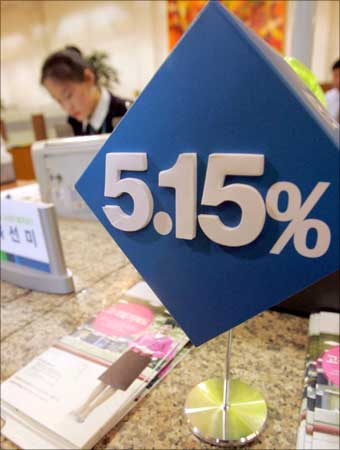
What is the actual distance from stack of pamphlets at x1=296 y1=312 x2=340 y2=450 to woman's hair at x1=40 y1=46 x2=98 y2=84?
1.46m

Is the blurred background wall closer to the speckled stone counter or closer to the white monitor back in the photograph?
the white monitor back

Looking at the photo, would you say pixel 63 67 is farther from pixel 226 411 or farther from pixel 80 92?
pixel 226 411

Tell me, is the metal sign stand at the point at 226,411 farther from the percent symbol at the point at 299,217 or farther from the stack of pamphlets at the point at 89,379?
the percent symbol at the point at 299,217

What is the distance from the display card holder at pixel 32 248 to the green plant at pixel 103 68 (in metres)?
4.01

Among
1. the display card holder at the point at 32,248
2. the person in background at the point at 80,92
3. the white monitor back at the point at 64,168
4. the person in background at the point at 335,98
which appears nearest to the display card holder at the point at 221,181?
the display card holder at the point at 32,248

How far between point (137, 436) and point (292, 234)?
362mm

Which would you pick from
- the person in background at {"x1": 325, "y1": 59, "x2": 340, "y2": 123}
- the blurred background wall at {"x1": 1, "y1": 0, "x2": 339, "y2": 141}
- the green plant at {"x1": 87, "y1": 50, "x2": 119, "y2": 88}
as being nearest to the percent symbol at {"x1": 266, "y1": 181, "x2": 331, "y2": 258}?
the person in background at {"x1": 325, "y1": 59, "x2": 340, "y2": 123}

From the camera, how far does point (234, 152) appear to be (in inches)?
11.6

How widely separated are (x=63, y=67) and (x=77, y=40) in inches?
153

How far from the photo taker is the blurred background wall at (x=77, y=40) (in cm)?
427

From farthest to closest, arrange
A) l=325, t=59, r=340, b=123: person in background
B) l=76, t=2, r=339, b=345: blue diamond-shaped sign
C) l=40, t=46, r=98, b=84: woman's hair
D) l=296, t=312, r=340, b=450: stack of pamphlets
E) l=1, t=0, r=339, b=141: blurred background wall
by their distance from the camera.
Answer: l=1, t=0, r=339, b=141: blurred background wall < l=325, t=59, r=340, b=123: person in background < l=40, t=46, r=98, b=84: woman's hair < l=296, t=312, r=340, b=450: stack of pamphlets < l=76, t=2, r=339, b=345: blue diamond-shaped sign

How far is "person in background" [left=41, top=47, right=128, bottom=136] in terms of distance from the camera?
5.06ft

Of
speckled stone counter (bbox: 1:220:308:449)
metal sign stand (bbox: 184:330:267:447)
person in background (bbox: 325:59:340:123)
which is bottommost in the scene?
speckled stone counter (bbox: 1:220:308:449)

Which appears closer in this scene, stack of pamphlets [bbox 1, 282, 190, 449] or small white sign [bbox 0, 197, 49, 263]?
stack of pamphlets [bbox 1, 282, 190, 449]
